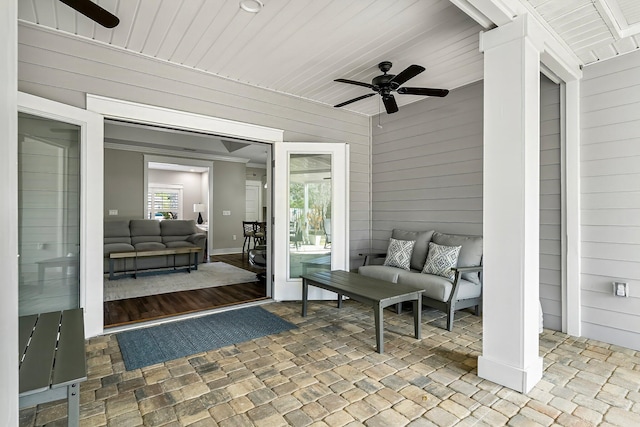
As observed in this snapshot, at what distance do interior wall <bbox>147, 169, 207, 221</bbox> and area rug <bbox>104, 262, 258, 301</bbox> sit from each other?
5670 millimetres

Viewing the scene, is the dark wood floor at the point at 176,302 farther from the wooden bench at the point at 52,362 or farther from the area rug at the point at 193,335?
the wooden bench at the point at 52,362

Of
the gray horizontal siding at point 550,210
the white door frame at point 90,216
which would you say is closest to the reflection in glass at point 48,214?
the white door frame at point 90,216

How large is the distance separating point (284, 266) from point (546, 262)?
119 inches

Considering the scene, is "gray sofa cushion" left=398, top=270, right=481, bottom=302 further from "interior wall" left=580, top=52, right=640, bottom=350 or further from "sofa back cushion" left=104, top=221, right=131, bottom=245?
"sofa back cushion" left=104, top=221, right=131, bottom=245

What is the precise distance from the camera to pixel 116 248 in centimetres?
605

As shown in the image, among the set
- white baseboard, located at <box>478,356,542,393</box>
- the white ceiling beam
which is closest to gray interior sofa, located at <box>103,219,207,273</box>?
white baseboard, located at <box>478,356,542,393</box>

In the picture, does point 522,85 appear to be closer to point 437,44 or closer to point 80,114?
point 437,44

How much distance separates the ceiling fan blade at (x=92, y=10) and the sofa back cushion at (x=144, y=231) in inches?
216

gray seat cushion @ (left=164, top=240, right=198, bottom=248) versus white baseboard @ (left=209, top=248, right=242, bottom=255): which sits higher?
gray seat cushion @ (left=164, top=240, right=198, bottom=248)

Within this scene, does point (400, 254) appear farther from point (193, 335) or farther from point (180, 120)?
point (180, 120)

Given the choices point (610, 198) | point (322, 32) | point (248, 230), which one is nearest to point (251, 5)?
point (322, 32)

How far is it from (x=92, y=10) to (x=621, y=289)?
4.72 metres

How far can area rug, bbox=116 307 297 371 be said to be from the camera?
281cm

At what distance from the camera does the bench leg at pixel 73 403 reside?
141 cm
